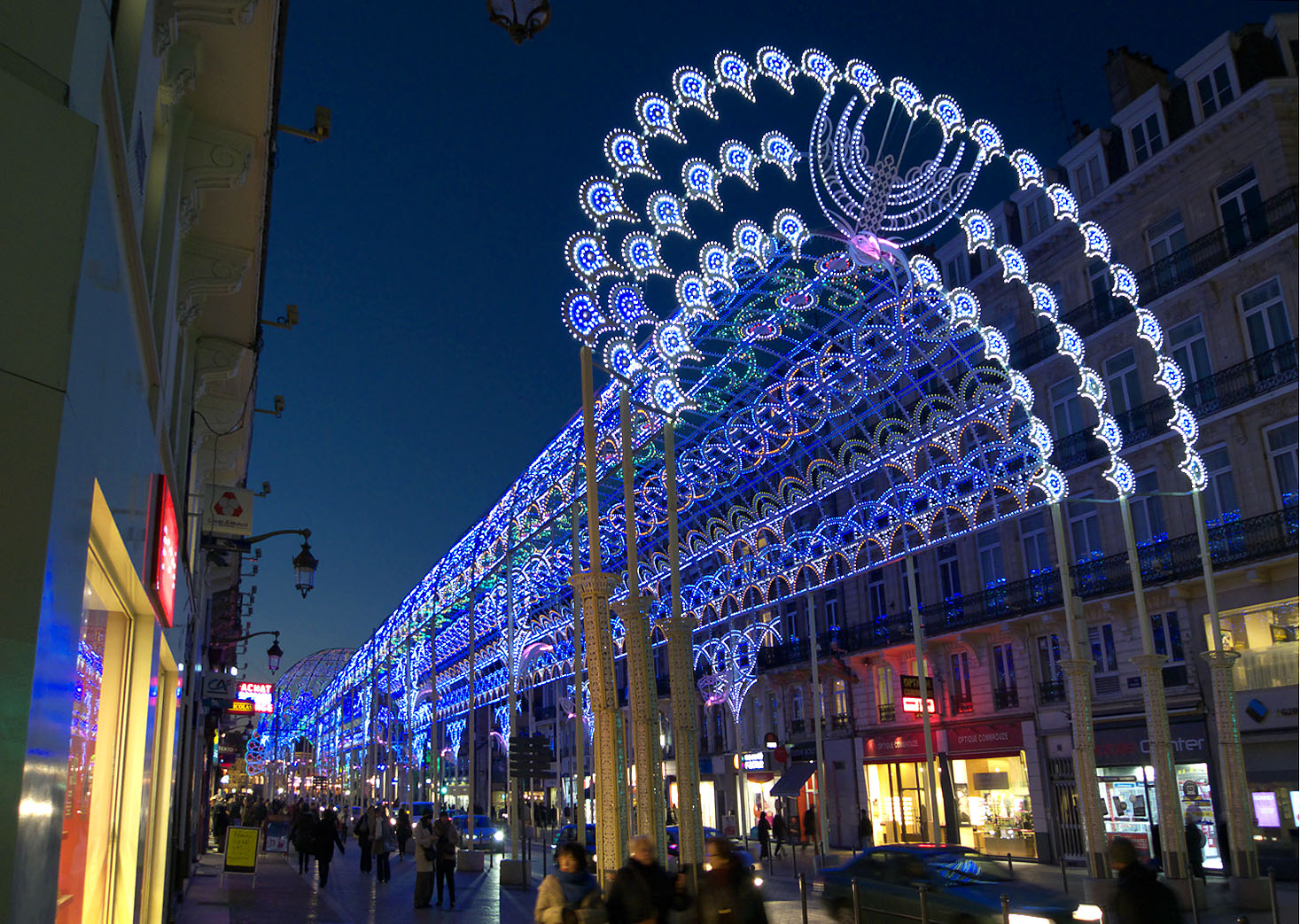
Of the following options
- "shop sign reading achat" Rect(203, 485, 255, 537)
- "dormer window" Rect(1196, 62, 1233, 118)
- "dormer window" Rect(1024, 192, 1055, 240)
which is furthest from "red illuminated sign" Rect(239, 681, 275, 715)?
"dormer window" Rect(1196, 62, 1233, 118)

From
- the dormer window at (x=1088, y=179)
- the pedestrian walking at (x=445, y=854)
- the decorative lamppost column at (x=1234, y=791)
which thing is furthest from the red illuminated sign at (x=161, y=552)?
the dormer window at (x=1088, y=179)

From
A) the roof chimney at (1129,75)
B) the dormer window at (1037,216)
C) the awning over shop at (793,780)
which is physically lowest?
the awning over shop at (793,780)

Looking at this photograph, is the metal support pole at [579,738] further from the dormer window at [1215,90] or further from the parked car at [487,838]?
the dormer window at [1215,90]

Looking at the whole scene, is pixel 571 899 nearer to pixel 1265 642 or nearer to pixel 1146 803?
pixel 1265 642

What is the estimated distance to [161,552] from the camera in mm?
8844

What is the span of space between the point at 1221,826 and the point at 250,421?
2396 centimetres

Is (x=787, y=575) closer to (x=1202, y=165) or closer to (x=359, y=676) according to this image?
(x=1202, y=165)

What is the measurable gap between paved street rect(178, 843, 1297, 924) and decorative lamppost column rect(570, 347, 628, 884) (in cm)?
292

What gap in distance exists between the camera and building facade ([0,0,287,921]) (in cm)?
446

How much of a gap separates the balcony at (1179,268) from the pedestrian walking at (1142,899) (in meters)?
24.1

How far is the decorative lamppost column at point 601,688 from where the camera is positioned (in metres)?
15.5

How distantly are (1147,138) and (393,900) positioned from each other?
28.8 metres

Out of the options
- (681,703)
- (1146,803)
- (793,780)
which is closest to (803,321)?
(681,703)

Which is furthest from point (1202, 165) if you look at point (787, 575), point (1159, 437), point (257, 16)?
point (257, 16)
